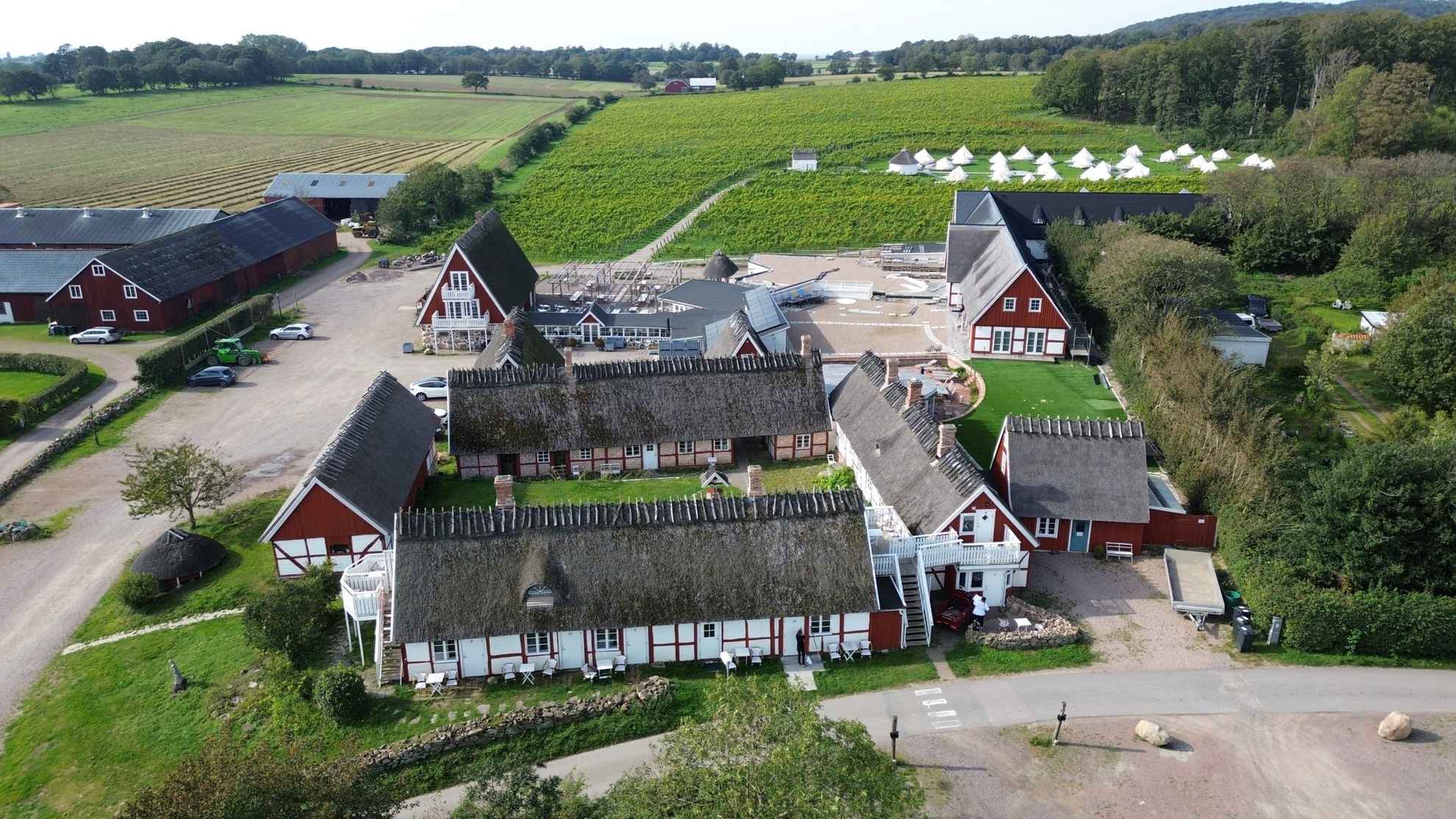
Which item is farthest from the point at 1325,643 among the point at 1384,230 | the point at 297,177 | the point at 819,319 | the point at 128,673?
the point at 297,177

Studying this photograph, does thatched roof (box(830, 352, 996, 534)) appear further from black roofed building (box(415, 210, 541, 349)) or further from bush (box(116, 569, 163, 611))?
black roofed building (box(415, 210, 541, 349))

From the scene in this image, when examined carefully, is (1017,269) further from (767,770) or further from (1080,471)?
(767,770)

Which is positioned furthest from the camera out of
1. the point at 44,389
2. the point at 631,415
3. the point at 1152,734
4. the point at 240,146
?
the point at 240,146

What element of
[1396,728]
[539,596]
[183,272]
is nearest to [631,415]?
[539,596]

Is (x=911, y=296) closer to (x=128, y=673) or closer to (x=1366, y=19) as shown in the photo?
(x=128, y=673)

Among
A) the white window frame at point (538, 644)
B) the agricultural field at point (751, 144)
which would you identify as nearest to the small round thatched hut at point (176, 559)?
the white window frame at point (538, 644)

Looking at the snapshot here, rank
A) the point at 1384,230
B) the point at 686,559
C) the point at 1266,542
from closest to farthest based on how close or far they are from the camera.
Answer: the point at 686,559 < the point at 1266,542 < the point at 1384,230
